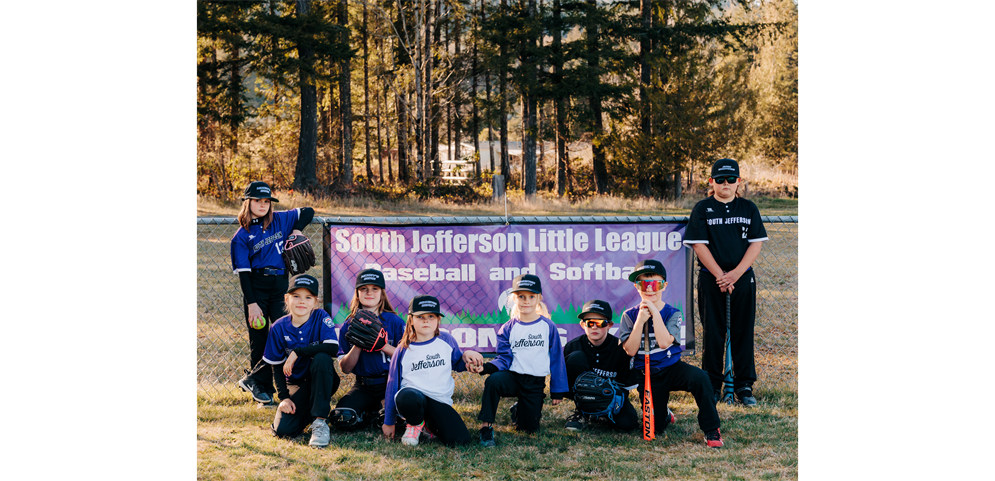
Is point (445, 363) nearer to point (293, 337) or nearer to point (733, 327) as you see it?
point (293, 337)

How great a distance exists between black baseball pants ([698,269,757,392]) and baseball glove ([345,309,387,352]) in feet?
8.77

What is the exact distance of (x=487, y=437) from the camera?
4586 mm

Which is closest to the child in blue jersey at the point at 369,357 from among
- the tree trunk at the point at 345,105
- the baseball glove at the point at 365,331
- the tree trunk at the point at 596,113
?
the baseball glove at the point at 365,331

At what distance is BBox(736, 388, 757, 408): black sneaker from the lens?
5375mm

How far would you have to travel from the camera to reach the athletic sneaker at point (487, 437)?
4555 mm

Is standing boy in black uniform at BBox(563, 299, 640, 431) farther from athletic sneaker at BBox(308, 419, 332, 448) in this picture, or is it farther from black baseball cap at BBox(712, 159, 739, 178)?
athletic sneaker at BBox(308, 419, 332, 448)

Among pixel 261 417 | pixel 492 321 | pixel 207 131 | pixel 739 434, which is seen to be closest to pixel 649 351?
pixel 739 434

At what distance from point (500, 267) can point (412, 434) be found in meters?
1.68

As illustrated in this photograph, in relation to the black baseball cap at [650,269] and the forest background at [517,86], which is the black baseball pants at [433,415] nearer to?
the black baseball cap at [650,269]

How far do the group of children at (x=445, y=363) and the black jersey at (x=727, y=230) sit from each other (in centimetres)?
72

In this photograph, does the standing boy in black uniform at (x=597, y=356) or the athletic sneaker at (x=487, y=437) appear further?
the standing boy in black uniform at (x=597, y=356)

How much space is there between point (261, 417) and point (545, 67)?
86.1ft

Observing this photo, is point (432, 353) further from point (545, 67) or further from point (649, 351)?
point (545, 67)

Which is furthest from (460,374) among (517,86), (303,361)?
(517,86)
